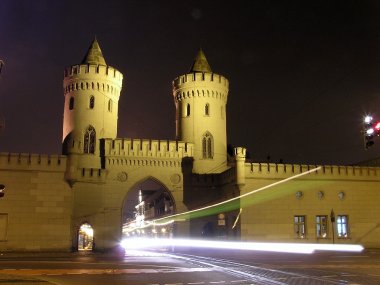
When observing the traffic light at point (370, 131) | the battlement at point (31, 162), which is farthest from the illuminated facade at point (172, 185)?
the traffic light at point (370, 131)

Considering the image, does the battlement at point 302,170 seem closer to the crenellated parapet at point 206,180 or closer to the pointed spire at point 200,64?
the crenellated parapet at point 206,180

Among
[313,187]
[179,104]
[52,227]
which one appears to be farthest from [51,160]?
[313,187]

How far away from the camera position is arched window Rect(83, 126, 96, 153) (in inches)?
1703

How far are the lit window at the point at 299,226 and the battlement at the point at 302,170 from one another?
346cm

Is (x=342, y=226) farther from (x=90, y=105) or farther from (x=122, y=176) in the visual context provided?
(x=90, y=105)

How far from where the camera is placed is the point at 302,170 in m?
37.0

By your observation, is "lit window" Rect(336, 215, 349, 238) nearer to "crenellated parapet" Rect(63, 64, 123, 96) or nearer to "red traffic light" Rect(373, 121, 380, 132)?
"red traffic light" Rect(373, 121, 380, 132)

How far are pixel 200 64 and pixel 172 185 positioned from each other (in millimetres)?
14623

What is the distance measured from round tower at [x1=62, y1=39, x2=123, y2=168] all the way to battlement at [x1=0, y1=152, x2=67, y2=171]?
22.2 ft

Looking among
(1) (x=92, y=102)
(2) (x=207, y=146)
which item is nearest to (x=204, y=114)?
(2) (x=207, y=146)

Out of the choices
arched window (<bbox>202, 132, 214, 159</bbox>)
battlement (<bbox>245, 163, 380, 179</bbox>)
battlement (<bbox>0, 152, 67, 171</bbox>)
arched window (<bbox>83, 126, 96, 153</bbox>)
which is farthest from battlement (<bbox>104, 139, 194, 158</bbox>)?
battlement (<bbox>245, 163, 380, 179</bbox>)

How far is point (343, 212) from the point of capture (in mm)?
37031

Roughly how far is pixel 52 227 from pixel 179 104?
18930 millimetres

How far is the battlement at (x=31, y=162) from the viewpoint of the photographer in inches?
1353
